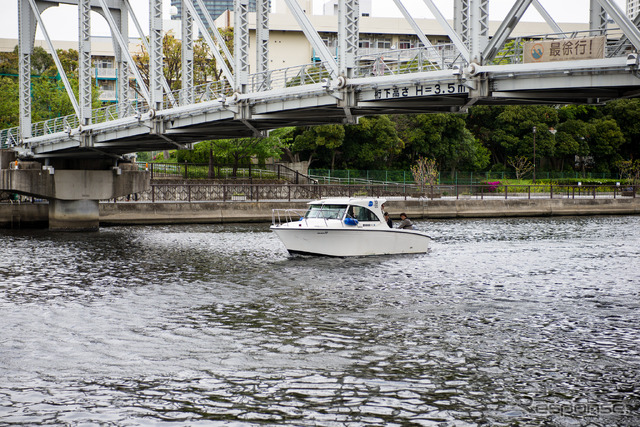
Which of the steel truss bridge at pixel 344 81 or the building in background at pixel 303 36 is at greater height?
the building in background at pixel 303 36

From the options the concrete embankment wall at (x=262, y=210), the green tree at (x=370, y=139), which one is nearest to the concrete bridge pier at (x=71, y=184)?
the concrete embankment wall at (x=262, y=210)

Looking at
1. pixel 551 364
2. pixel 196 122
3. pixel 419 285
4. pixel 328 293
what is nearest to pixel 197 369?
pixel 551 364

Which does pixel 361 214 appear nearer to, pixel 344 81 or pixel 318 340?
pixel 344 81

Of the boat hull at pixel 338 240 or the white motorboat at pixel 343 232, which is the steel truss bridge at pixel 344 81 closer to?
the white motorboat at pixel 343 232

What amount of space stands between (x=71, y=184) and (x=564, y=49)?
103 feet

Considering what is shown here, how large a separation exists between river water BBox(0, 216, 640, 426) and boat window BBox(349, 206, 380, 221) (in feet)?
6.09

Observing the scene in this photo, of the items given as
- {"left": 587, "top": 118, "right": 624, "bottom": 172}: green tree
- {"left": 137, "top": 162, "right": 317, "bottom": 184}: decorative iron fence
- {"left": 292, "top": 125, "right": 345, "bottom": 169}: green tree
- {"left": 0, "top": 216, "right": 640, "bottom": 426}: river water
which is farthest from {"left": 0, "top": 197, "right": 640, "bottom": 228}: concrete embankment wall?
{"left": 587, "top": 118, "right": 624, "bottom": 172}: green tree

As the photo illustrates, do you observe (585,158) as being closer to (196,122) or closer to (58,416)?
(196,122)

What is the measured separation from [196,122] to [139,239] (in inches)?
336

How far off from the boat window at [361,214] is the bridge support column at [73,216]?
20.4 m

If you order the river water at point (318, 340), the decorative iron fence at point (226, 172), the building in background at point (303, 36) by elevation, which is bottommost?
the river water at point (318, 340)

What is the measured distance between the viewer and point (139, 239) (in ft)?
129

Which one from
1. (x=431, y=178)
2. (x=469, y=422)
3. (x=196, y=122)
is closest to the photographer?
(x=469, y=422)

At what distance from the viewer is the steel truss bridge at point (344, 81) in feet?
71.7
